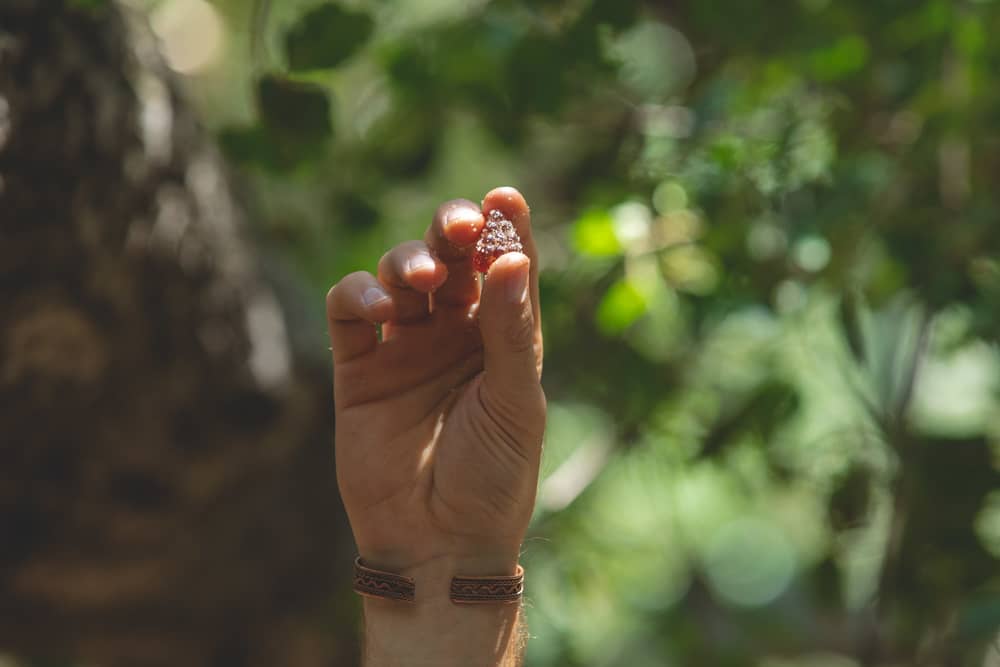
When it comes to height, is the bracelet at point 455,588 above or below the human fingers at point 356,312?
below

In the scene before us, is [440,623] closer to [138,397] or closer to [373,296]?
[373,296]

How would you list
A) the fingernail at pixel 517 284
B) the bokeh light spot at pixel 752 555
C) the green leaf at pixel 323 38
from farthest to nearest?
the bokeh light spot at pixel 752 555 → the green leaf at pixel 323 38 → the fingernail at pixel 517 284

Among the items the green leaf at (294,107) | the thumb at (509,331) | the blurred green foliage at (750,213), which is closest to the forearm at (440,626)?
the thumb at (509,331)

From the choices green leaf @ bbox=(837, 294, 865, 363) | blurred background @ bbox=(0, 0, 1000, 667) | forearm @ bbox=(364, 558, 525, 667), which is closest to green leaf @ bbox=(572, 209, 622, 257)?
blurred background @ bbox=(0, 0, 1000, 667)

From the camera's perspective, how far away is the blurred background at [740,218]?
1.33 meters

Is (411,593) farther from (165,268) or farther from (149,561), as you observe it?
(149,561)

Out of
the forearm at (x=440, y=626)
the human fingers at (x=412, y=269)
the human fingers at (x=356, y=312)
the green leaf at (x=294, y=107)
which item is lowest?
the forearm at (x=440, y=626)

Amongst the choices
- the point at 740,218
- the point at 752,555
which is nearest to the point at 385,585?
the point at 740,218

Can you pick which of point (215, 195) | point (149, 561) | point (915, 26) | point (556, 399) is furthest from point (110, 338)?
point (915, 26)

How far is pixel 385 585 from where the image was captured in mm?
1018

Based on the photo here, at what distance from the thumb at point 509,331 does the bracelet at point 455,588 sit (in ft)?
0.66

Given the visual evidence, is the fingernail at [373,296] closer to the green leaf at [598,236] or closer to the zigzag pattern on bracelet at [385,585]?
the zigzag pattern on bracelet at [385,585]

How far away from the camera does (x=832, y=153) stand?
151 centimetres

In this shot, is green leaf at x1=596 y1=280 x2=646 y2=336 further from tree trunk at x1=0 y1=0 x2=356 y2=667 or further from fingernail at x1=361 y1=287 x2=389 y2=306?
tree trunk at x1=0 y1=0 x2=356 y2=667
